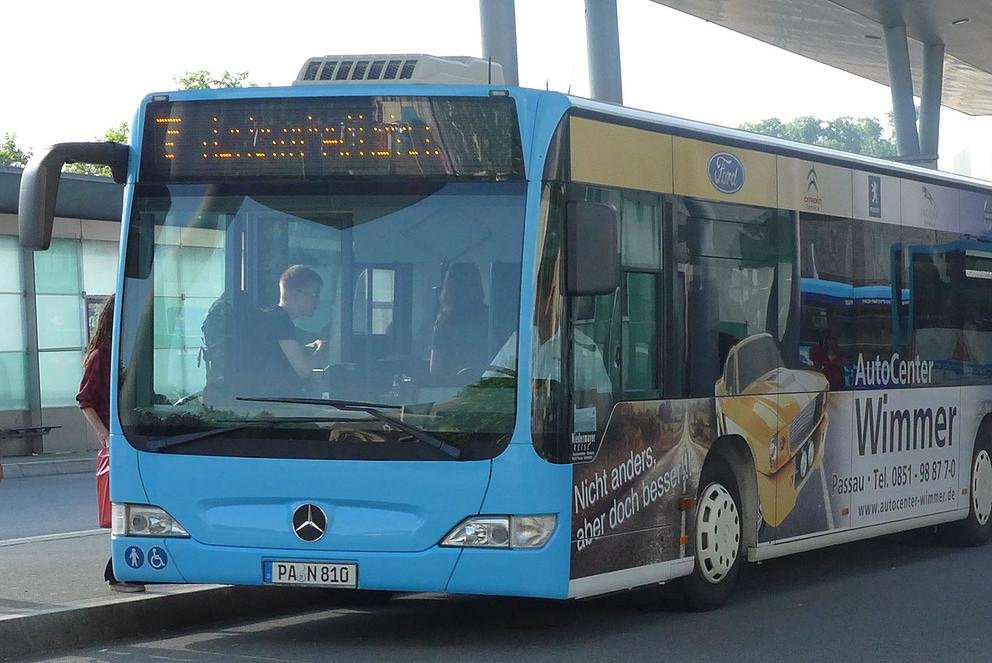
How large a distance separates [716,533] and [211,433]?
313cm

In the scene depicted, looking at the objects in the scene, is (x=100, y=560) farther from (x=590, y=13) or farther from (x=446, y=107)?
(x=590, y=13)

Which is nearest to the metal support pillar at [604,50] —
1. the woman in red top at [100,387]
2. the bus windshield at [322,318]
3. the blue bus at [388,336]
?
the blue bus at [388,336]

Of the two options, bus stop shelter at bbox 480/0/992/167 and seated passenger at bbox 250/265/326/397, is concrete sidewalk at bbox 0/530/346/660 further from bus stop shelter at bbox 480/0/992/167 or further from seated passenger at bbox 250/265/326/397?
bus stop shelter at bbox 480/0/992/167

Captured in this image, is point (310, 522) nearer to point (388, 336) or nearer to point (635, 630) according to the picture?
point (388, 336)

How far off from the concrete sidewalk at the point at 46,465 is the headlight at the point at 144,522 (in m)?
13.7

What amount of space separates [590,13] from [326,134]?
12.3 m

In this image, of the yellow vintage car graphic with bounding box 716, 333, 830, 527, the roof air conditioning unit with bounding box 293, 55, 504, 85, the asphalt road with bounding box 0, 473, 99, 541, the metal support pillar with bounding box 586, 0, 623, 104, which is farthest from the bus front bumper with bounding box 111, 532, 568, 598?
the metal support pillar with bounding box 586, 0, 623, 104

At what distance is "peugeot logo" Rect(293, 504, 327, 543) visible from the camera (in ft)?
27.9

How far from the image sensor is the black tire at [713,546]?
9998mm

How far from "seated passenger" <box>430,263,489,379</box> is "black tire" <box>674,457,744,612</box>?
214 centimetres

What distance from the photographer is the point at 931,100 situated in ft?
126

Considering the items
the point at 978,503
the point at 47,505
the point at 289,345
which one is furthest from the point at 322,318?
the point at 47,505

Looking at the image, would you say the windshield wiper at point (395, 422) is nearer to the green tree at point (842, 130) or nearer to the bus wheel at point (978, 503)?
the bus wheel at point (978, 503)

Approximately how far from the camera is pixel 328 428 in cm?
855
